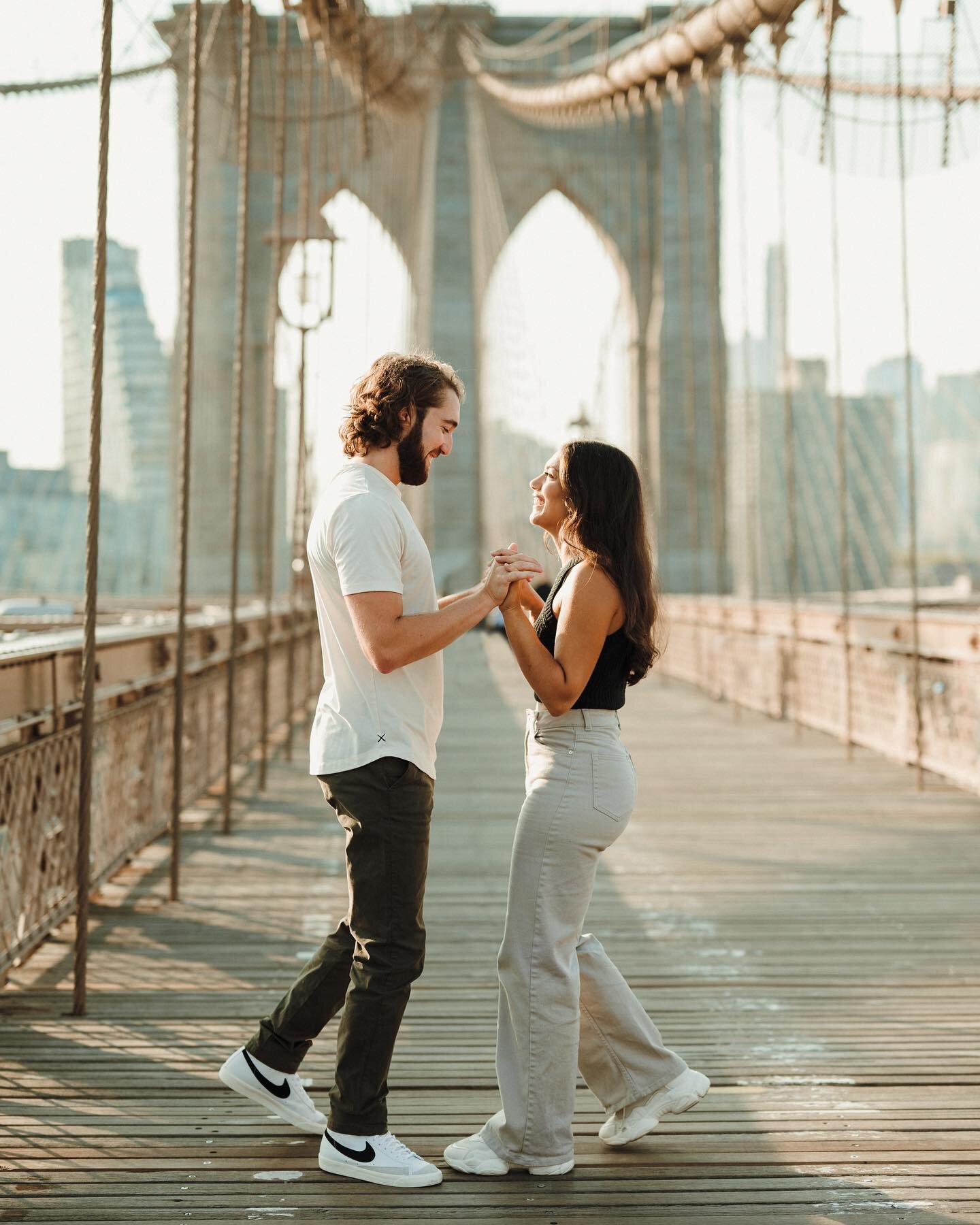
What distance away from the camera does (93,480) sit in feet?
8.67

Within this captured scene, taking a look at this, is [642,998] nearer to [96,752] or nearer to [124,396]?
[96,752]

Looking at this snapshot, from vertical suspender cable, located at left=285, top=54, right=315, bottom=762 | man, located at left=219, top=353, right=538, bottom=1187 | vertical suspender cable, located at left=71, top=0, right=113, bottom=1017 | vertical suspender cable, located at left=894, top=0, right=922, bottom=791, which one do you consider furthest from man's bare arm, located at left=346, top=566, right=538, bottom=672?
vertical suspender cable, located at left=285, top=54, right=315, bottom=762

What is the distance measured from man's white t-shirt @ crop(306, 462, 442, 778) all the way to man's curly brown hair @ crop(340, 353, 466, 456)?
44 mm

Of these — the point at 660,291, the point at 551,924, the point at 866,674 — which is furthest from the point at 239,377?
the point at 660,291

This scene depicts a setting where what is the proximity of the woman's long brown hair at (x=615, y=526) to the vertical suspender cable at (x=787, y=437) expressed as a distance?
16.4 feet

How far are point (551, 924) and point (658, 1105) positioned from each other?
0.31 m

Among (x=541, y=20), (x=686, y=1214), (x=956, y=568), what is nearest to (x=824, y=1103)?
(x=686, y=1214)

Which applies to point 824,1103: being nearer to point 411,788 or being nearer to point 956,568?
point 411,788

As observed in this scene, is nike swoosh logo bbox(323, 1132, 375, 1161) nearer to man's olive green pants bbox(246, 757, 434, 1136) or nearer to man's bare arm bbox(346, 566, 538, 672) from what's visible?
man's olive green pants bbox(246, 757, 434, 1136)

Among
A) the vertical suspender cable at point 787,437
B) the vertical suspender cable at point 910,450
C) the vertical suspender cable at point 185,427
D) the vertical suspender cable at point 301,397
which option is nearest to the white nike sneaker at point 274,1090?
the vertical suspender cable at point 185,427

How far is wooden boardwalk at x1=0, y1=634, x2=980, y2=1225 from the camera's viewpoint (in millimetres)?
1854

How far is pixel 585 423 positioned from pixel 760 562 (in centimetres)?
855

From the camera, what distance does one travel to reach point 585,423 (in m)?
17.7

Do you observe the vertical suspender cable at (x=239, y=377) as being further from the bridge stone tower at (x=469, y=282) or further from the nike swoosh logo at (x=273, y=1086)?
the bridge stone tower at (x=469, y=282)
